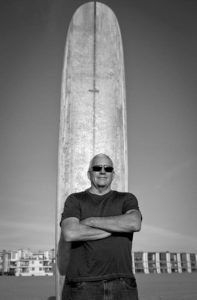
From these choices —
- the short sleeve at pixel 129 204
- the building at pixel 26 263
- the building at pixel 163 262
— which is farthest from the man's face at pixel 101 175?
the building at pixel 26 263

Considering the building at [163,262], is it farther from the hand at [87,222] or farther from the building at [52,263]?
the hand at [87,222]

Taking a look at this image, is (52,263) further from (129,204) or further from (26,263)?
(129,204)

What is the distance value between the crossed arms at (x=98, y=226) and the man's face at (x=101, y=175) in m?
0.33

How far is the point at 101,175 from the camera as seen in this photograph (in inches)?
123

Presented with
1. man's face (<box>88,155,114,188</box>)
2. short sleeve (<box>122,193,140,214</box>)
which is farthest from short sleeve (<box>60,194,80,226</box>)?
short sleeve (<box>122,193,140,214</box>)

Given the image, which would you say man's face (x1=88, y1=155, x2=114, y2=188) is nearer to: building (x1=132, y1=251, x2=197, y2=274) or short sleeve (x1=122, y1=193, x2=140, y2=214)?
short sleeve (x1=122, y1=193, x2=140, y2=214)

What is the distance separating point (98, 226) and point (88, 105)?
2422 millimetres

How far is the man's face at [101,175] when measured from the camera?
3.09 m

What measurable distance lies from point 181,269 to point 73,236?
4431 inches

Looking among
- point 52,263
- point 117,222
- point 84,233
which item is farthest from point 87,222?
point 52,263

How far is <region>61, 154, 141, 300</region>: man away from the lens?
264 centimetres

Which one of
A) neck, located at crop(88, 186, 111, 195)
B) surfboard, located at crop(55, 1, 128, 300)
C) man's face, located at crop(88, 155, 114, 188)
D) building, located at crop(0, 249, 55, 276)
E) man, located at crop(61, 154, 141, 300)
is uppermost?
surfboard, located at crop(55, 1, 128, 300)

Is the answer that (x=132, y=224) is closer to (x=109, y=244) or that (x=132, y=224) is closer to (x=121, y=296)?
(x=109, y=244)

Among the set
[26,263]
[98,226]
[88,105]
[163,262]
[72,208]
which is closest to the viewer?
[98,226]
